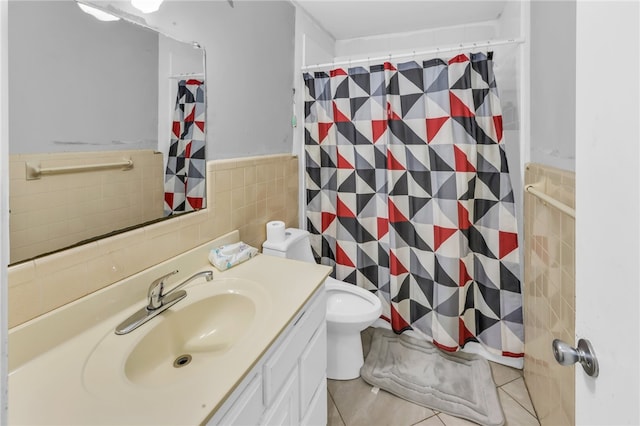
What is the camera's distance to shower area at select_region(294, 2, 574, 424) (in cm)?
163

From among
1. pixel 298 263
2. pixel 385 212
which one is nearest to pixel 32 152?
pixel 298 263

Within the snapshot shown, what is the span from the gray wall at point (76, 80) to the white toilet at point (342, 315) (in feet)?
3.01

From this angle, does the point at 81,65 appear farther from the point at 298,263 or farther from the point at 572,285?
the point at 572,285

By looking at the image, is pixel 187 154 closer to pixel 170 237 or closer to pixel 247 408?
pixel 170 237

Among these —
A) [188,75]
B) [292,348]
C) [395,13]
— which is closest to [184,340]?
[292,348]

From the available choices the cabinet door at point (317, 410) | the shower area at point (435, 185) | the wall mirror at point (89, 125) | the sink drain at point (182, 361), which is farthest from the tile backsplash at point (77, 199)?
the shower area at point (435, 185)

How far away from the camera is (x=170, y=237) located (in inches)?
46.9

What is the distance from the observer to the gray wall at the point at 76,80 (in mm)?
782

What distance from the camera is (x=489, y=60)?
1.59m

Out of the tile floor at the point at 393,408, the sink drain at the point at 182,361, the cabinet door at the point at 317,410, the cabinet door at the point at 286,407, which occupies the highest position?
the sink drain at the point at 182,361

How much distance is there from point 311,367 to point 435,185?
1.19 meters

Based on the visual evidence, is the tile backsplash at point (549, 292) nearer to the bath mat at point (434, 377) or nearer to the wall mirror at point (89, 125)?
the bath mat at point (434, 377)

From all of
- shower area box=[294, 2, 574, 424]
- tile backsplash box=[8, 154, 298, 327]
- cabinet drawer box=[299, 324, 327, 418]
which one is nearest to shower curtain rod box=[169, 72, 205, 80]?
tile backsplash box=[8, 154, 298, 327]

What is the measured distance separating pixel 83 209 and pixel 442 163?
1656 mm
